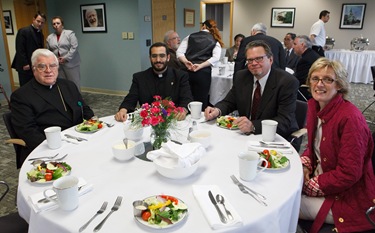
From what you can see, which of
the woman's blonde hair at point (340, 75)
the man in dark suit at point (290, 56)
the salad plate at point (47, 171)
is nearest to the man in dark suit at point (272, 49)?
the man in dark suit at point (290, 56)

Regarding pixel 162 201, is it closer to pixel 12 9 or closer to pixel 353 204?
pixel 353 204

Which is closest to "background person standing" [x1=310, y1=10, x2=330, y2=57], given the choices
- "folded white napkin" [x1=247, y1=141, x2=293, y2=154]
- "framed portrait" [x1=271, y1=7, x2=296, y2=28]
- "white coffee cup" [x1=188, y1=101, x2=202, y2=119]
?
"framed portrait" [x1=271, y1=7, x2=296, y2=28]

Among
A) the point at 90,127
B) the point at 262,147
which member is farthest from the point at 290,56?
the point at 90,127

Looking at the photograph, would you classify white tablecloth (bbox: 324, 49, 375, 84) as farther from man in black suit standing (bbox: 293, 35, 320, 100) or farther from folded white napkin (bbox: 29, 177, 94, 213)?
folded white napkin (bbox: 29, 177, 94, 213)

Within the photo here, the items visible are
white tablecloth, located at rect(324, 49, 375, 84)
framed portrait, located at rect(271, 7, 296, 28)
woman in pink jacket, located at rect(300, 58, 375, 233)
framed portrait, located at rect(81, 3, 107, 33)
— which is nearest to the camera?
woman in pink jacket, located at rect(300, 58, 375, 233)

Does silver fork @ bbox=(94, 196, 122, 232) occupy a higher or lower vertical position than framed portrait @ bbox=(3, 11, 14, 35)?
lower

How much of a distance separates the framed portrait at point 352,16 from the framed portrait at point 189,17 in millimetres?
4388

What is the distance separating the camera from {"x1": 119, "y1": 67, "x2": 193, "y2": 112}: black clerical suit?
110 inches

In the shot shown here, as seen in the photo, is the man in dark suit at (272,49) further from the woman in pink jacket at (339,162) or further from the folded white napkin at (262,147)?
the folded white napkin at (262,147)

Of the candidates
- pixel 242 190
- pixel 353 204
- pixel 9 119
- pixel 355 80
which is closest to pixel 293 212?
pixel 242 190

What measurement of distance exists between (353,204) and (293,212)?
1.21 ft

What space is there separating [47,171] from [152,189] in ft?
1.59

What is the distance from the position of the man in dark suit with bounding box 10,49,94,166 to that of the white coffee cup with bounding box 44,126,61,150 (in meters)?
0.41

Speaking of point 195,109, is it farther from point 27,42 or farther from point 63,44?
point 27,42
